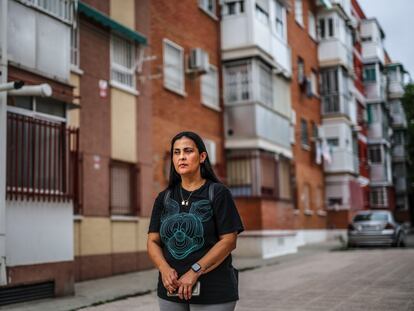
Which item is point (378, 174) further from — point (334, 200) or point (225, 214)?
point (225, 214)

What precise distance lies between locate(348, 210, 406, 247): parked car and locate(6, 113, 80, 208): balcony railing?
597 inches

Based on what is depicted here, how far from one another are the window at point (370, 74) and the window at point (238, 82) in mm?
25804

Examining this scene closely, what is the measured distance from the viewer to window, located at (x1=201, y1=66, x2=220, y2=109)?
68.5ft

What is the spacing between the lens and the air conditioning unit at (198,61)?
1936 centimetres

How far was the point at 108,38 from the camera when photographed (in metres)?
15.9

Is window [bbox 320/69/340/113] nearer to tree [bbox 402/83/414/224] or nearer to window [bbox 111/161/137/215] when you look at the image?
tree [bbox 402/83/414/224]

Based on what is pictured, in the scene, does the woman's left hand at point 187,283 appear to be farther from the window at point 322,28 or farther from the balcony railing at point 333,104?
the window at point 322,28

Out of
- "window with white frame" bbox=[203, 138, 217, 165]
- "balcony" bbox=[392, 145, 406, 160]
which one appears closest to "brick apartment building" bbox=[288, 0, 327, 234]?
"window with white frame" bbox=[203, 138, 217, 165]

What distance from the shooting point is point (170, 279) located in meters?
3.58

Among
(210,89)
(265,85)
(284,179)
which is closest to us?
(210,89)

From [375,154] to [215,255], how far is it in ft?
143

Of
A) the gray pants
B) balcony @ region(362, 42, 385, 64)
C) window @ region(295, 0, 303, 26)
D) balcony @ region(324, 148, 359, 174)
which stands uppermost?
balcony @ region(362, 42, 385, 64)

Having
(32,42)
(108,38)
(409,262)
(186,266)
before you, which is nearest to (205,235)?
(186,266)

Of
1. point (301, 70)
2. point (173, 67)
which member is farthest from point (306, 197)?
point (173, 67)
